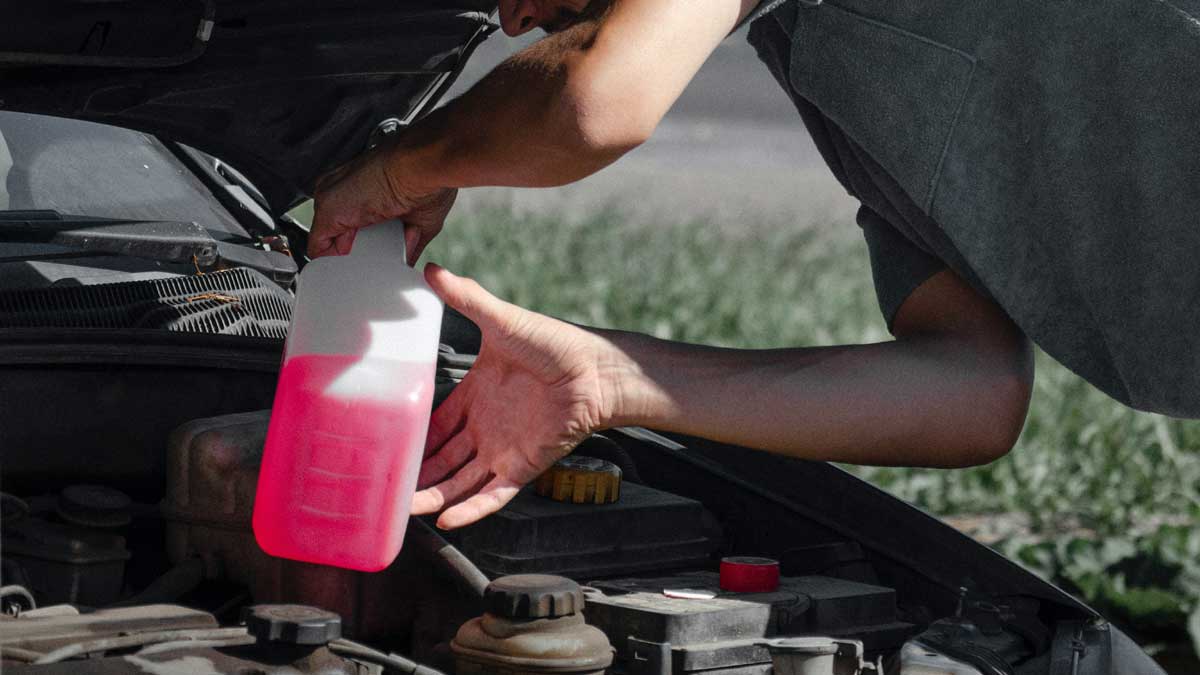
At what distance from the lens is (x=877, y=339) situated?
6.25 m

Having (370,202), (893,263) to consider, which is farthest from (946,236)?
(370,202)

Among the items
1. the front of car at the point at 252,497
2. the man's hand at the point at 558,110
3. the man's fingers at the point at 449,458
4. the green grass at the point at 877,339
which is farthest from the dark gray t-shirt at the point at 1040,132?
the green grass at the point at 877,339

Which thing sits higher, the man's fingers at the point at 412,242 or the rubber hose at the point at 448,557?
the man's fingers at the point at 412,242

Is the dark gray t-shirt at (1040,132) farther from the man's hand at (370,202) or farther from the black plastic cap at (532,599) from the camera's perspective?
the black plastic cap at (532,599)

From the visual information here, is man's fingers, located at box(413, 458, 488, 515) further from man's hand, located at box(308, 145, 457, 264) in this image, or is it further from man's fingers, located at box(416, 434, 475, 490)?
man's hand, located at box(308, 145, 457, 264)

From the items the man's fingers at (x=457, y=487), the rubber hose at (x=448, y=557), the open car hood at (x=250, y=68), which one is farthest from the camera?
the open car hood at (x=250, y=68)

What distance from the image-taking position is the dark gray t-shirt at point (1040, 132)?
1.81 meters

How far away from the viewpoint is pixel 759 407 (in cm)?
180

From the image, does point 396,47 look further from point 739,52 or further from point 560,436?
point 739,52

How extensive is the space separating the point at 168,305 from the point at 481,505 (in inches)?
25.3

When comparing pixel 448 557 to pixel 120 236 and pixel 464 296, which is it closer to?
pixel 464 296

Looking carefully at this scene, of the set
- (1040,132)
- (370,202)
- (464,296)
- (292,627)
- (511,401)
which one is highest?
(1040,132)

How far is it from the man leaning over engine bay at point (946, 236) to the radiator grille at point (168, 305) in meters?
0.39

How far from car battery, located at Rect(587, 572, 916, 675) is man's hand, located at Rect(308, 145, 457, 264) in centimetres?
49
